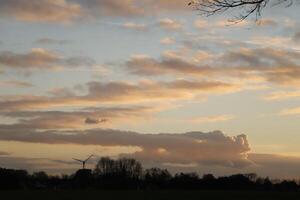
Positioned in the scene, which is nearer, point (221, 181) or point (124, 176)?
point (221, 181)

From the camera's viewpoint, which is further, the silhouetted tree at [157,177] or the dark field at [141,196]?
the silhouetted tree at [157,177]

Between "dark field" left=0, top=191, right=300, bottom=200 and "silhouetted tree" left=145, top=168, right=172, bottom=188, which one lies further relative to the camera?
"silhouetted tree" left=145, top=168, right=172, bottom=188

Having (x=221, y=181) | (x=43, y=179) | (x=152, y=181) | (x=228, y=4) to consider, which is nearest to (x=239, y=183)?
(x=221, y=181)

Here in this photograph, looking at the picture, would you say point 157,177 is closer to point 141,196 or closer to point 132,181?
point 132,181

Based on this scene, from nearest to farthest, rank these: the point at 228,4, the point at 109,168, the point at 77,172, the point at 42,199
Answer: the point at 228,4, the point at 42,199, the point at 77,172, the point at 109,168

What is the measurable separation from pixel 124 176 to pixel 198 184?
104 feet

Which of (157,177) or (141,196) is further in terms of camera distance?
(157,177)

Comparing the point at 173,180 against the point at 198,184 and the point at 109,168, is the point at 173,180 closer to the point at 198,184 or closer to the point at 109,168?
the point at 198,184

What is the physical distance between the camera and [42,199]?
209 ft

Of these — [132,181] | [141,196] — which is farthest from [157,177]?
[141,196]

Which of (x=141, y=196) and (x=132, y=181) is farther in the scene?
(x=132, y=181)

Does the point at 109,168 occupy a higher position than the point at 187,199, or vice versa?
the point at 109,168

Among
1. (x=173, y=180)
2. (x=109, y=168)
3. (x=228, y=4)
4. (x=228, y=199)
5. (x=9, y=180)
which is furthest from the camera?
(x=109, y=168)

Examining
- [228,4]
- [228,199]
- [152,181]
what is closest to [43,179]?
[152,181]
